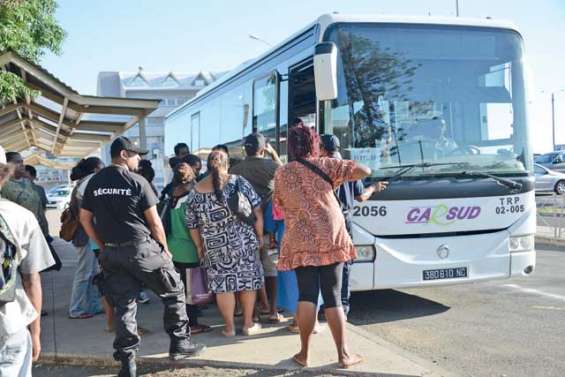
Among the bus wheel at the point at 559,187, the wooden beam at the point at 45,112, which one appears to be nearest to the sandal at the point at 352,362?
the wooden beam at the point at 45,112

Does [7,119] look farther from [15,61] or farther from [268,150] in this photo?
[268,150]

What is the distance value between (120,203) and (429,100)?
11.9 ft

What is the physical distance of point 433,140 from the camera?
627 cm

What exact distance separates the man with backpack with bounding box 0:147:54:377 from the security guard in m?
1.35

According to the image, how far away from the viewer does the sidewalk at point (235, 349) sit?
4684 mm

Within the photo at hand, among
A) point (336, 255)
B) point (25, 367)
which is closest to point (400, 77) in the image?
point (336, 255)

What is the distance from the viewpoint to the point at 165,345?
5371 millimetres

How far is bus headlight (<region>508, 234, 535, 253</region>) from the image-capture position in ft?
21.7

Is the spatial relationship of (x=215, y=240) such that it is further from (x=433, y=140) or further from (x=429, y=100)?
(x=429, y=100)

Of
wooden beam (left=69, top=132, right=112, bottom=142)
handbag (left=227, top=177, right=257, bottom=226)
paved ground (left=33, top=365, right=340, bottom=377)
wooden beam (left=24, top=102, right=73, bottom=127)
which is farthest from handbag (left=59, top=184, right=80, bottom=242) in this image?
wooden beam (left=69, top=132, right=112, bottom=142)

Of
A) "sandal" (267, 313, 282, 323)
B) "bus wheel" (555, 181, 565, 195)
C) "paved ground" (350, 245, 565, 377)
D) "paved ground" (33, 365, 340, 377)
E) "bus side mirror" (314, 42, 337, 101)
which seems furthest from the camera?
"bus wheel" (555, 181, 565, 195)

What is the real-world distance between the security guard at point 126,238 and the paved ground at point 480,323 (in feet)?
8.51

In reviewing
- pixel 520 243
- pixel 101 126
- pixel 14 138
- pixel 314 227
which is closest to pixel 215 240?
pixel 314 227

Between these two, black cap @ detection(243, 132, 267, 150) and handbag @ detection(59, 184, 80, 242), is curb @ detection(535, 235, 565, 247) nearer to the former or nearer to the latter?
black cap @ detection(243, 132, 267, 150)
